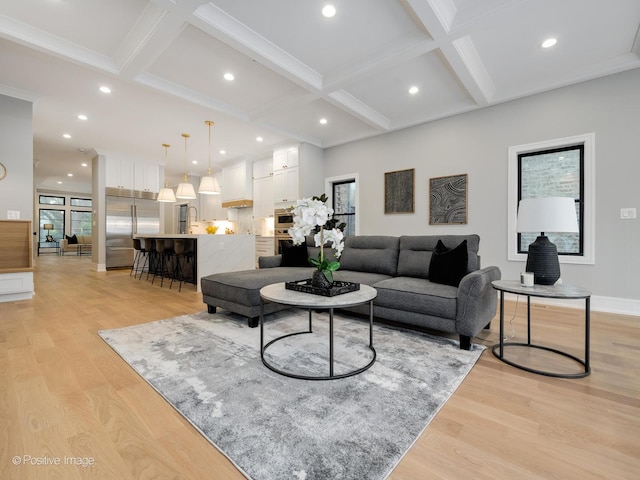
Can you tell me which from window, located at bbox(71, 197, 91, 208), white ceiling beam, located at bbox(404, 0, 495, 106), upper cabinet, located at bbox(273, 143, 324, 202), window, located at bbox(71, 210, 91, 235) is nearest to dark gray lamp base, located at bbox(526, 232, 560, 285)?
white ceiling beam, located at bbox(404, 0, 495, 106)

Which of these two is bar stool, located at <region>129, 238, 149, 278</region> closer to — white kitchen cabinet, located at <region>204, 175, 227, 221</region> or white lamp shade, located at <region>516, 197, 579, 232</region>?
white kitchen cabinet, located at <region>204, 175, 227, 221</region>

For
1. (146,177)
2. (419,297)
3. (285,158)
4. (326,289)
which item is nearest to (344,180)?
(285,158)

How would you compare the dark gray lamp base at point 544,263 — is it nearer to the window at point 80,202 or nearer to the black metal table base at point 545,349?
the black metal table base at point 545,349

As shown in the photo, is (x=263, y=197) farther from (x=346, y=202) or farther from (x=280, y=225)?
(x=346, y=202)

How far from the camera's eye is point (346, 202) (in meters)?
6.29

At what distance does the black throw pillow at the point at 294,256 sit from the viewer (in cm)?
408

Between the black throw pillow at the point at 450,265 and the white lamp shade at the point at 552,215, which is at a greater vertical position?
the white lamp shade at the point at 552,215

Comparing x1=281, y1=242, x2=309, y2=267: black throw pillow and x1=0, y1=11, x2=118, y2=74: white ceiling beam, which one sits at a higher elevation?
x1=0, y1=11, x2=118, y2=74: white ceiling beam

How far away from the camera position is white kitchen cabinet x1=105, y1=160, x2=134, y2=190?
23.7 feet

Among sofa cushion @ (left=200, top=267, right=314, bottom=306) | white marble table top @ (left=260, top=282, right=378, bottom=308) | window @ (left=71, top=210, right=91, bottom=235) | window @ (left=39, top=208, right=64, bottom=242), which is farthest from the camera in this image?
window @ (left=71, top=210, right=91, bottom=235)

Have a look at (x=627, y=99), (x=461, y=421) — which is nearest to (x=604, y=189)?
(x=627, y=99)

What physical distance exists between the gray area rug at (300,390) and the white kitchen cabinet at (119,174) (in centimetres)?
591

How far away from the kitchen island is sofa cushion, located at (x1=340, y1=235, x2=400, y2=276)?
222cm

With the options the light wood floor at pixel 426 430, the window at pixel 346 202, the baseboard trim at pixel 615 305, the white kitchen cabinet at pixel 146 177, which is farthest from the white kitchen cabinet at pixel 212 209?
the baseboard trim at pixel 615 305
